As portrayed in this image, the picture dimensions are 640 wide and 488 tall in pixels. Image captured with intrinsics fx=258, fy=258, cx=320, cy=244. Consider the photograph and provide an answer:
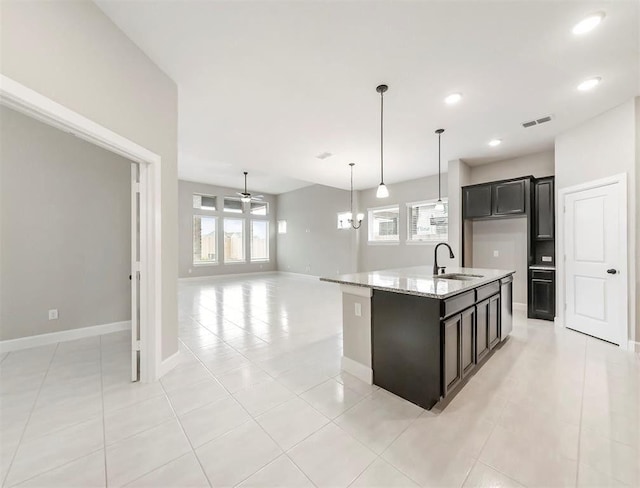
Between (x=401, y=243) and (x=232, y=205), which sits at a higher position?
(x=232, y=205)

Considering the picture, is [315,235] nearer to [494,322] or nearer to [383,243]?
[383,243]

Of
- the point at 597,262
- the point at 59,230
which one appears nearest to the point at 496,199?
the point at 597,262

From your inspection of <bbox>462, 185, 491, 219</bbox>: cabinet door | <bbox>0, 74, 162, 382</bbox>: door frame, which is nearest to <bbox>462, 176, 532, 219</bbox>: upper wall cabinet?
<bbox>462, 185, 491, 219</bbox>: cabinet door

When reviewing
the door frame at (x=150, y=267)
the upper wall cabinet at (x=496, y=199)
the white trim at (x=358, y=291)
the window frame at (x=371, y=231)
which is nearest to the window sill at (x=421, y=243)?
the window frame at (x=371, y=231)

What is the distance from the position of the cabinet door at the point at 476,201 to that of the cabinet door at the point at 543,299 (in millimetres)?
1473

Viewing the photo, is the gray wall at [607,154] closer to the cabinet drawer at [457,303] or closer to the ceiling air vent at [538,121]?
the ceiling air vent at [538,121]

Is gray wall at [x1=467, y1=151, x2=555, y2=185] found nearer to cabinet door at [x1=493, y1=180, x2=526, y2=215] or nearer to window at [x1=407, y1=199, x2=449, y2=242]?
cabinet door at [x1=493, y1=180, x2=526, y2=215]

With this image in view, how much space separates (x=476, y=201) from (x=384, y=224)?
9.42ft

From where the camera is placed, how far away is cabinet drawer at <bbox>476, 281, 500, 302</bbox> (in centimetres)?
260

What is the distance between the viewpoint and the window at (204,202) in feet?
29.7

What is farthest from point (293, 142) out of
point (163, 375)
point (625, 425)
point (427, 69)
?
point (625, 425)

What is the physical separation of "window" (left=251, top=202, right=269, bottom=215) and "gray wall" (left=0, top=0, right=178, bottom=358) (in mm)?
7867

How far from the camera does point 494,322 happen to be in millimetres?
3008

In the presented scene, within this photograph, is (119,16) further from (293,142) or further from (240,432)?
(240,432)
